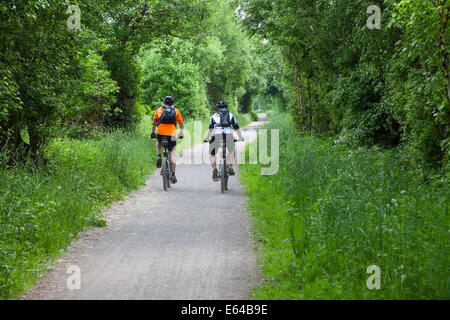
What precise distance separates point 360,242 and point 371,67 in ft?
23.3

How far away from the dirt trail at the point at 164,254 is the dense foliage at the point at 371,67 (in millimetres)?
3479

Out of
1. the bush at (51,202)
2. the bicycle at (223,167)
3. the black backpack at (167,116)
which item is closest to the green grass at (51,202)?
the bush at (51,202)

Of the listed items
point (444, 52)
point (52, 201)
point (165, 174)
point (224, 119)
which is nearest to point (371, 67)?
point (224, 119)

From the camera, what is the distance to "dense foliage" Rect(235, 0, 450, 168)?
6.49m

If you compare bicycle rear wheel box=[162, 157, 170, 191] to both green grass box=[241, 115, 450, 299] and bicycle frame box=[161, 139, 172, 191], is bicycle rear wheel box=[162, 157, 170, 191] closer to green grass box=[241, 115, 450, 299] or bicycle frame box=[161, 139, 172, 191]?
bicycle frame box=[161, 139, 172, 191]

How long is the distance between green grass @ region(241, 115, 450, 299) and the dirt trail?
0.42m

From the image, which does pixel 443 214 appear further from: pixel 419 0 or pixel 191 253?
pixel 191 253

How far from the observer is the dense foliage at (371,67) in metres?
6.49

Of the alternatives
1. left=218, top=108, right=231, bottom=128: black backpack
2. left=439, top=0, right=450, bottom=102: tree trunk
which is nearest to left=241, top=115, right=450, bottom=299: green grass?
left=439, top=0, right=450, bottom=102: tree trunk

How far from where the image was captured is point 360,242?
516 centimetres

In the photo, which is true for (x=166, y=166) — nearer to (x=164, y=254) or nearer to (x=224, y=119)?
(x=224, y=119)

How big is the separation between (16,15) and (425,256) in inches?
247

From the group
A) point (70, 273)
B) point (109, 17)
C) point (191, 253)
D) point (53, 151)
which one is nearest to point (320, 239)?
point (191, 253)

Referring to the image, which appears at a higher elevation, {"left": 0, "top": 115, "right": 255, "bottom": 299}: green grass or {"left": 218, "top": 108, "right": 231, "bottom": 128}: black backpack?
{"left": 218, "top": 108, "right": 231, "bottom": 128}: black backpack
